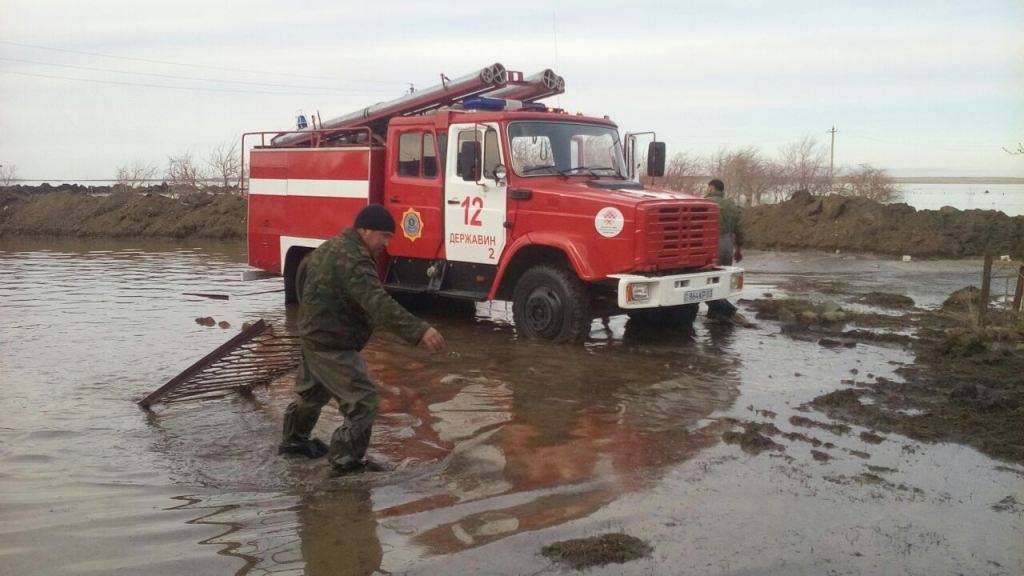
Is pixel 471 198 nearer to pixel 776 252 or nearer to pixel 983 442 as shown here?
pixel 983 442

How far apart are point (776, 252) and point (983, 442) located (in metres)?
16.2

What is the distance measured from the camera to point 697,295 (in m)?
9.62

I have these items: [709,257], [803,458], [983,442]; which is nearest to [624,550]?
[803,458]

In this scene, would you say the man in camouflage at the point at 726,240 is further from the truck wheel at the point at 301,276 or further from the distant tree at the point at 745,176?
the distant tree at the point at 745,176

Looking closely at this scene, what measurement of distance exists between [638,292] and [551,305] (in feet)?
3.33

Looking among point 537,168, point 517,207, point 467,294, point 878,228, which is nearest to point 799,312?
point 537,168

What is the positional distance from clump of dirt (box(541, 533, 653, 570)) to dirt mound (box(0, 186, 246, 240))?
25.5 meters

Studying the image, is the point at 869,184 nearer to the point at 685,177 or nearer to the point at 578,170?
the point at 685,177

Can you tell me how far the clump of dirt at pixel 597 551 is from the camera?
14.1ft

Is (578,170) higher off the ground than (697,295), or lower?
higher

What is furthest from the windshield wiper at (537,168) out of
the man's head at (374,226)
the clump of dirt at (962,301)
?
the clump of dirt at (962,301)

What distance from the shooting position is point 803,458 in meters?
5.92

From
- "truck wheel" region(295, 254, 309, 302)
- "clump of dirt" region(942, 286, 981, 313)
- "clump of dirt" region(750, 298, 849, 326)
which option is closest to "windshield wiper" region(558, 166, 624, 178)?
"clump of dirt" region(750, 298, 849, 326)

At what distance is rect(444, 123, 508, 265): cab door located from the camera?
1015cm
